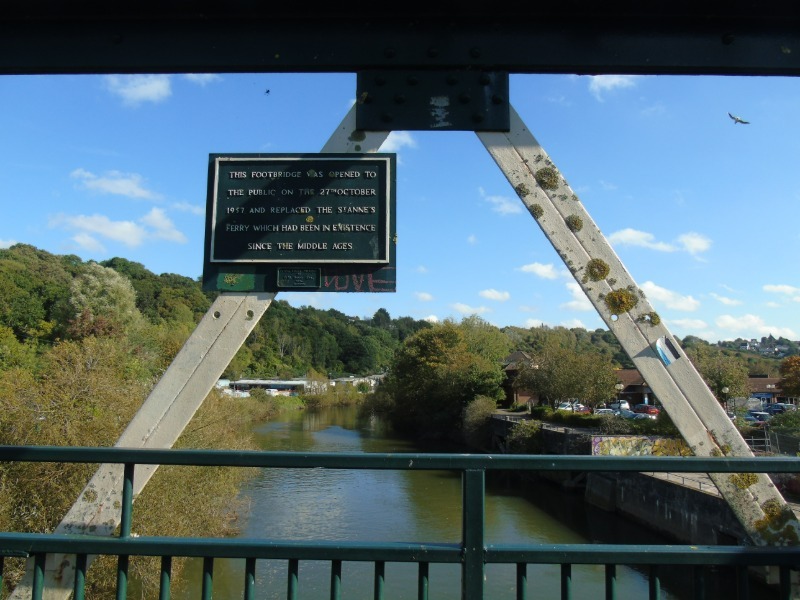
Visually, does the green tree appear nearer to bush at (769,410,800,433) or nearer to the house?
bush at (769,410,800,433)

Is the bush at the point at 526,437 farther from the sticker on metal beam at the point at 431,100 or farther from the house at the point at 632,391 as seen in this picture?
the sticker on metal beam at the point at 431,100

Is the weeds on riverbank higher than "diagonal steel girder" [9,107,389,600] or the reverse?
the reverse

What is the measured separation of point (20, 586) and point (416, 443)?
163ft

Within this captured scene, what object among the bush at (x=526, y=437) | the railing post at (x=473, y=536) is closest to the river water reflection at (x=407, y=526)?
the bush at (x=526, y=437)

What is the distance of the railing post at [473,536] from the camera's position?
2.69m

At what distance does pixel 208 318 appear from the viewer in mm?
3473

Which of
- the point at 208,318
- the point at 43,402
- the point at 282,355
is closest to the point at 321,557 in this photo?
the point at 208,318

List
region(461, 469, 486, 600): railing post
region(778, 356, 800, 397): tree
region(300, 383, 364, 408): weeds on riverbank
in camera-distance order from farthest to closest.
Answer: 1. region(300, 383, 364, 408): weeds on riverbank
2. region(778, 356, 800, 397): tree
3. region(461, 469, 486, 600): railing post

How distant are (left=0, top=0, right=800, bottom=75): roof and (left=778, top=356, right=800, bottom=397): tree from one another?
161ft

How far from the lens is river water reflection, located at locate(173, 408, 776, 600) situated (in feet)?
55.1

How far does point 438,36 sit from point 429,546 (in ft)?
9.15

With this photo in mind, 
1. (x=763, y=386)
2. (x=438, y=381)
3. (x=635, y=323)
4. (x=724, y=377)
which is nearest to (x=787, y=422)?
(x=724, y=377)

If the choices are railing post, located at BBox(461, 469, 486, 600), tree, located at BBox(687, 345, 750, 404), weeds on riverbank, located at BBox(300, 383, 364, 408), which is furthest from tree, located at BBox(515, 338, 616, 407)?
railing post, located at BBox(461, 469, 486, 600)

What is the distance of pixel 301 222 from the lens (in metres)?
3.78
